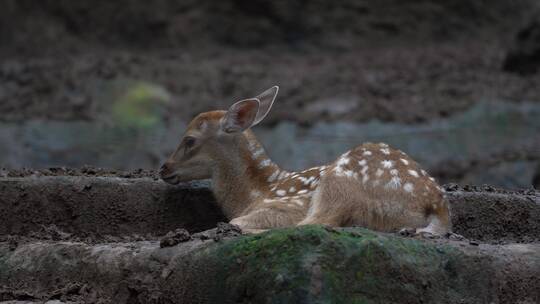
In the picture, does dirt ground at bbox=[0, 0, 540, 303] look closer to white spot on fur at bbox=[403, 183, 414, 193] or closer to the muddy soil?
the muddy soil

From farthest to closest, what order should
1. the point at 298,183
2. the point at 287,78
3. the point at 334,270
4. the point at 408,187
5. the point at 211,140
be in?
the point at 287,78 < the point at 211,140 < the point at 298,183 < the point at 408,187 < the point at 334,270

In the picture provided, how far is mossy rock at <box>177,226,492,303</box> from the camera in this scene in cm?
480

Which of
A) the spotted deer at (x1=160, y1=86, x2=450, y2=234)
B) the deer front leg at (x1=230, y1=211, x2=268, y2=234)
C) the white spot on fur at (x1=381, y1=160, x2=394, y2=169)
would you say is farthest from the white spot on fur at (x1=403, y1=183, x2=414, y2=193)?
the deer front leg at (x1=230, y1=211, x2=268, y2=234)

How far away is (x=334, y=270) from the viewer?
4863mm

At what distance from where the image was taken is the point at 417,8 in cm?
1648

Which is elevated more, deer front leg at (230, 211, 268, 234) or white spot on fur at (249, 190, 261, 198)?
deer front leg at (230, 211, 268, 234)

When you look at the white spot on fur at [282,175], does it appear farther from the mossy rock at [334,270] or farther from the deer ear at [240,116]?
the mossy rock at [334,270]

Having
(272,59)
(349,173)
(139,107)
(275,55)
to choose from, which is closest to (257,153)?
(349,173)

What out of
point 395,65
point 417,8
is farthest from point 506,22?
point 395,65

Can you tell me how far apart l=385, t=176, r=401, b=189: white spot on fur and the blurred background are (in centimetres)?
514

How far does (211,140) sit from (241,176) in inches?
13.1

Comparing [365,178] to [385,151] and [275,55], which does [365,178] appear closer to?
[385,151]

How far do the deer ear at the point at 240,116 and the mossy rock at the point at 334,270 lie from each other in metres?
2.43

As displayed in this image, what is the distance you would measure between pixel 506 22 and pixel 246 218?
35.7 feet
